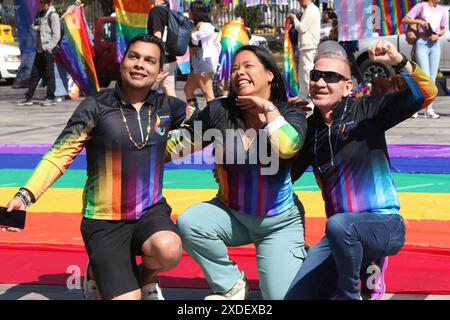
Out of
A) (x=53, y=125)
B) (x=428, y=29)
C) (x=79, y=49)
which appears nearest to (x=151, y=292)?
(x=53, y=125)

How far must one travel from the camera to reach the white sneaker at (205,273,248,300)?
4297 millimetres

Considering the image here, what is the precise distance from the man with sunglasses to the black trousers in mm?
10777

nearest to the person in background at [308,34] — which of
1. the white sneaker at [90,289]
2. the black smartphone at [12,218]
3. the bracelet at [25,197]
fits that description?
the white sneaker at [90,289]

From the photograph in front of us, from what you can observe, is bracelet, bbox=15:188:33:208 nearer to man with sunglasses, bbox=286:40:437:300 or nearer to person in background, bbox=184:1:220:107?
man with sunglasses, bbox=286:40:437:300

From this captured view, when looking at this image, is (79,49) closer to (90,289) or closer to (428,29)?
(428,29)

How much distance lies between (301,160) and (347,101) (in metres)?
0.36

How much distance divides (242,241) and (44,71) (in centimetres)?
1102

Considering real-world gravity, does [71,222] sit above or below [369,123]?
below

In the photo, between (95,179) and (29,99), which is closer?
(95,179)

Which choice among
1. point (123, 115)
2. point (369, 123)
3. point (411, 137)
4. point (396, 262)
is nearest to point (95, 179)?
point (123, 115)

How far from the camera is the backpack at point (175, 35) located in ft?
33.6

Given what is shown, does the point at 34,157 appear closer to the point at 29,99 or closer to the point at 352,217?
the point at 352,217

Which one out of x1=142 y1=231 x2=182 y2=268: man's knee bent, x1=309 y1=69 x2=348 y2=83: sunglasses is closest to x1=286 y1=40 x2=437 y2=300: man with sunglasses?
x1=309 y1=69 x2=348 y2=83: sunglasses

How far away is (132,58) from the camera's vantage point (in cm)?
421
